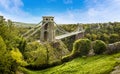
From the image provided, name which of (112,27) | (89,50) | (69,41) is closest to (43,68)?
(89,50)

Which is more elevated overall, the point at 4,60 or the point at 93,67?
the point at 4,60

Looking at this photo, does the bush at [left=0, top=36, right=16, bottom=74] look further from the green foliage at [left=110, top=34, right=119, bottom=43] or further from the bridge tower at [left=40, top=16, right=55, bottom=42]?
the green foliage at [left=110, top=34, right=119, bottom=43]

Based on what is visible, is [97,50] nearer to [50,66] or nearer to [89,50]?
[89,50]

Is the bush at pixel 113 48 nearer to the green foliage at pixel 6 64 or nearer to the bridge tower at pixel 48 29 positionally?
the green foliage at pixel 6 64

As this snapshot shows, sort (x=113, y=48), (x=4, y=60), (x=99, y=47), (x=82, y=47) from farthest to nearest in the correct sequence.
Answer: (x=82, y=47)
(x=99, y=47)
(x=113, y=48)
(x=4, y=60)

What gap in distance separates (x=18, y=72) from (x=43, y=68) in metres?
16.2

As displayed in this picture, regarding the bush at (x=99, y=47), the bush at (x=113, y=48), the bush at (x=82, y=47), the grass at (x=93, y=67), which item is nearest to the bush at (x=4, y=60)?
the grass at (x=93, y=67)

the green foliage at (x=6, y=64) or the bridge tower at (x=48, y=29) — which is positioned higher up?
the bridge tower at (x=48, y=29)

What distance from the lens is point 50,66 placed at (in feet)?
292

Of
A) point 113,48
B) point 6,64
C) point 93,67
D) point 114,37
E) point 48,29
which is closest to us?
point 6,64

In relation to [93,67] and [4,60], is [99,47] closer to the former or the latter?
[93,67]

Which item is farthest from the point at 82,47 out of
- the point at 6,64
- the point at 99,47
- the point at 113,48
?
the point at 6,64

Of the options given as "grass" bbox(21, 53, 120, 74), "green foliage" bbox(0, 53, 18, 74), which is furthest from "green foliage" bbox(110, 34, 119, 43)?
"green foliage" bbox(0, 53, 18, 74)

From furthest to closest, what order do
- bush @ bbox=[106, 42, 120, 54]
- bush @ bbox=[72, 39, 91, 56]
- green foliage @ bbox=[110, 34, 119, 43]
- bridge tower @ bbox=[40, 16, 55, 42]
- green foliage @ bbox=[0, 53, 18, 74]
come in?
1. green foliage @ bbox=[110, 34, 119, 43]
2. bridge tower @ bbox=[40, 16, 55, 42]
3. bush @ bbox=[72, 39, 91, 56]
4. bush @ bbox=[106, 42, 120, 54]
5. green foliage @ bbox=[0, 53, 18, 74]
